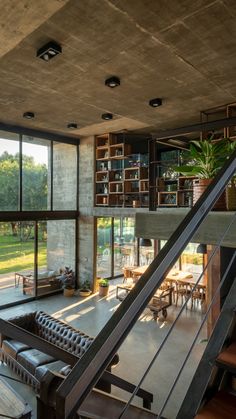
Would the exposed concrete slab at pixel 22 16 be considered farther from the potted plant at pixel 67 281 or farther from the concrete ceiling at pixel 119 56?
the potted plant at pixel 67 281

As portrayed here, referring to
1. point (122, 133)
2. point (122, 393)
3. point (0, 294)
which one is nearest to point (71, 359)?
point (122, 393)

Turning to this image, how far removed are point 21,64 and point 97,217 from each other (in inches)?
217

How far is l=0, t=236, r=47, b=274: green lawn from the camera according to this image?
7.93 m

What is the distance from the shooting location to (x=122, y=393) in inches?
177

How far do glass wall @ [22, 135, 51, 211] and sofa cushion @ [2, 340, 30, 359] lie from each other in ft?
12.7

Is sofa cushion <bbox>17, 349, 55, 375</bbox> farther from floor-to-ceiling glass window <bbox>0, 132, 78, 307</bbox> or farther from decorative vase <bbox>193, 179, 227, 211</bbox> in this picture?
decorative vase <bbox>193, 179, 227, 211</bbox>

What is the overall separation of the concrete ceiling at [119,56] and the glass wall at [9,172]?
1.36m

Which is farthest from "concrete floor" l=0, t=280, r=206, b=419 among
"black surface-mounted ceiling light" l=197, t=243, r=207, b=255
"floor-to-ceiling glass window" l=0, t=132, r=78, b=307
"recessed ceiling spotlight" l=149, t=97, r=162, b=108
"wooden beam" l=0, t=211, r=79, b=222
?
"recessed ceiling spotlight" l=149, t=97, r=162, b=108

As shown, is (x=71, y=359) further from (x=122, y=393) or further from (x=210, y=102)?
(x=210, y=102)

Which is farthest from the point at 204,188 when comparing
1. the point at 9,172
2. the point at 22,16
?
the point at 9,172

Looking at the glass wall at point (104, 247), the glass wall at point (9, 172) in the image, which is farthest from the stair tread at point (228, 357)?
the glass wall at point (104, 247)

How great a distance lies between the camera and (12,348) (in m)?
5.14

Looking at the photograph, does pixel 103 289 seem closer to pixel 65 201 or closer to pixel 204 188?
pixel 65 201

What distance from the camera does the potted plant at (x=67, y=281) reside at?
8984mm
